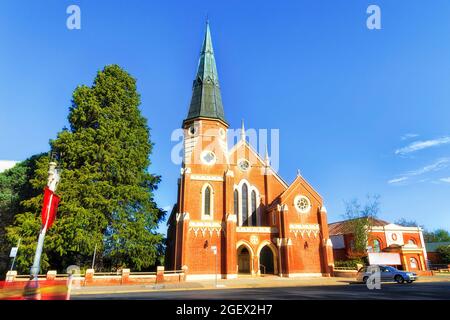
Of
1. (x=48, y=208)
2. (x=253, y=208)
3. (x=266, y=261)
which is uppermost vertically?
(x=253, y=208)

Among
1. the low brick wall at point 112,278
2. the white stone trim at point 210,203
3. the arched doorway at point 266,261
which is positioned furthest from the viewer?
the arched doorway at point 266,261

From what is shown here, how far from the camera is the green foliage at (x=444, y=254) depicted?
44.2 meters

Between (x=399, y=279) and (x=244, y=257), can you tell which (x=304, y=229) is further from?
(x=399, y=279)

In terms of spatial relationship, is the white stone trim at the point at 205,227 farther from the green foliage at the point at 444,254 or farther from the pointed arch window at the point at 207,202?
the green foliage at the point at 444,254

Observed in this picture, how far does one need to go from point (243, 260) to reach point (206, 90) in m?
22.6

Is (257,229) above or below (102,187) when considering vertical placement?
below

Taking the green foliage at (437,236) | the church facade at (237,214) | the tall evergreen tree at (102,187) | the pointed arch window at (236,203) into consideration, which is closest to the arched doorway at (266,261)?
the church facade at (237,214)

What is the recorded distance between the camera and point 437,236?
88.6 m

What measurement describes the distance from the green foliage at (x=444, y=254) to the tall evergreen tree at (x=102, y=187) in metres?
44.7

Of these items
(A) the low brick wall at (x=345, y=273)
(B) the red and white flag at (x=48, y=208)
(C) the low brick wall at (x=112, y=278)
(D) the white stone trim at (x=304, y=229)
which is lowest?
(A) the low brick wall at (x=345, y=273)

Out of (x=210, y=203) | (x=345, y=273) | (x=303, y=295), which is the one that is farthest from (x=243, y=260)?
(x=303, y=295)

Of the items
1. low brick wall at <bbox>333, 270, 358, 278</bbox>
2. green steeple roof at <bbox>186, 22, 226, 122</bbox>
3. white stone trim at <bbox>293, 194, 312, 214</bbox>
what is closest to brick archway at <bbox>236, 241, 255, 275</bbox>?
white stone trim at <bbox>293, 194, 312, 214</bbox>

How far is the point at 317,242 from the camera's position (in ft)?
102
